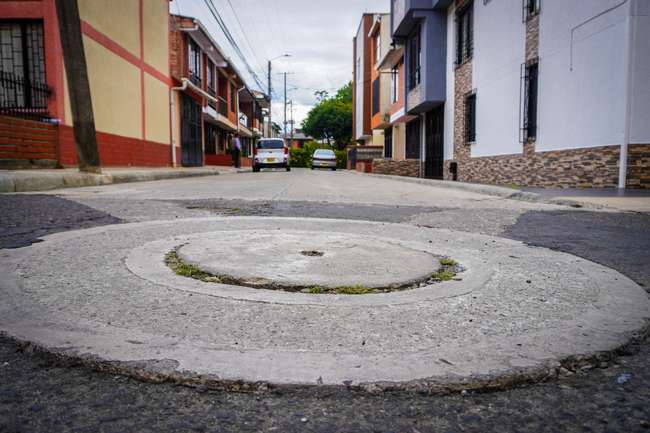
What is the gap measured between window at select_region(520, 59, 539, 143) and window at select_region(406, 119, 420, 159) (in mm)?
9843

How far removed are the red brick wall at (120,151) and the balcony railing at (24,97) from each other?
67cm

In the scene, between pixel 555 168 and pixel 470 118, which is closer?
pixel 555 168

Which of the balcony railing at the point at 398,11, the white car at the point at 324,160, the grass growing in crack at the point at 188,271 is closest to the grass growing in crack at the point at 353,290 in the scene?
the grass growing in crack at the point at 188,271

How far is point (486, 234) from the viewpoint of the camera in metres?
4.13

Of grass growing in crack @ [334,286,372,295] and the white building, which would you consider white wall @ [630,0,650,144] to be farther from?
grass growing in crack @ [334,286,372,295]

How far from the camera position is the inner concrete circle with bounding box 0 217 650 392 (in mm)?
1338

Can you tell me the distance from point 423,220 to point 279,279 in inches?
124

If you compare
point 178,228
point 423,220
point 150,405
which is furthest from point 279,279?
point 423,220

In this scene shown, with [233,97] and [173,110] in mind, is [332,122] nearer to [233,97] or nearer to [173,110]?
[233,97]

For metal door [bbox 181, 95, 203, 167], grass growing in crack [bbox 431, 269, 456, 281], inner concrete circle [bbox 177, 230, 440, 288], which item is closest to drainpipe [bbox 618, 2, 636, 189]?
inner concrete circle [bbox 177, 230, 440, 288]

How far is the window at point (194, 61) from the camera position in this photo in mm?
24808

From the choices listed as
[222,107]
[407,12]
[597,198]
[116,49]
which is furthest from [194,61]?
[597,198]

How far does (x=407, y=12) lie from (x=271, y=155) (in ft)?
36.7

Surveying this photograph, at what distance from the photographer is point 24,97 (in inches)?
469
